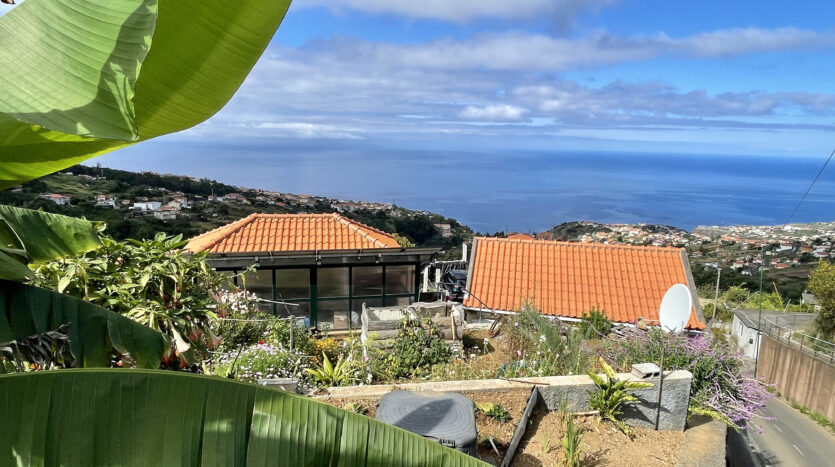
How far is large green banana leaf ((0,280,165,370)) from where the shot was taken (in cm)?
190

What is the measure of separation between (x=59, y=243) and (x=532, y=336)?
6966 mm

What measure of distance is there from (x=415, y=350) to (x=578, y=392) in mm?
2388

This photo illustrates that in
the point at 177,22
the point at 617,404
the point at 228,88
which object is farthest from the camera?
the point at 617,404

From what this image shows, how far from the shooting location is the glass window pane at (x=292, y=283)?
11.9 meters

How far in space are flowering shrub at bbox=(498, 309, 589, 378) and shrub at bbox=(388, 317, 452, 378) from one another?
100cm

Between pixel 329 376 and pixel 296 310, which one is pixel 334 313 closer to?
pixel 296 310

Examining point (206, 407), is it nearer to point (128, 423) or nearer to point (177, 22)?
point (128, 423)

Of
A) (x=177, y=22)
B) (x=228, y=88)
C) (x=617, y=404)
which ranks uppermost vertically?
(x=177, y=22)

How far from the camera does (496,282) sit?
15.6 m

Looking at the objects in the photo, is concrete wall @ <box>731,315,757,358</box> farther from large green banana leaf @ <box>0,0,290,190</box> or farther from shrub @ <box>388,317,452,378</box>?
large green banana leaf @ <box>0,0,290,190</box>

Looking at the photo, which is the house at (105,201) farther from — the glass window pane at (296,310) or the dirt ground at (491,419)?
the dirt ground at (491,419)

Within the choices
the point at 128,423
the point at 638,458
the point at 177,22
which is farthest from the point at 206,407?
the point at 638,458

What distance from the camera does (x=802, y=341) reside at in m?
20.7

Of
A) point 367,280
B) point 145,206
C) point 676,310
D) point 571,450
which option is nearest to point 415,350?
point 571,450
